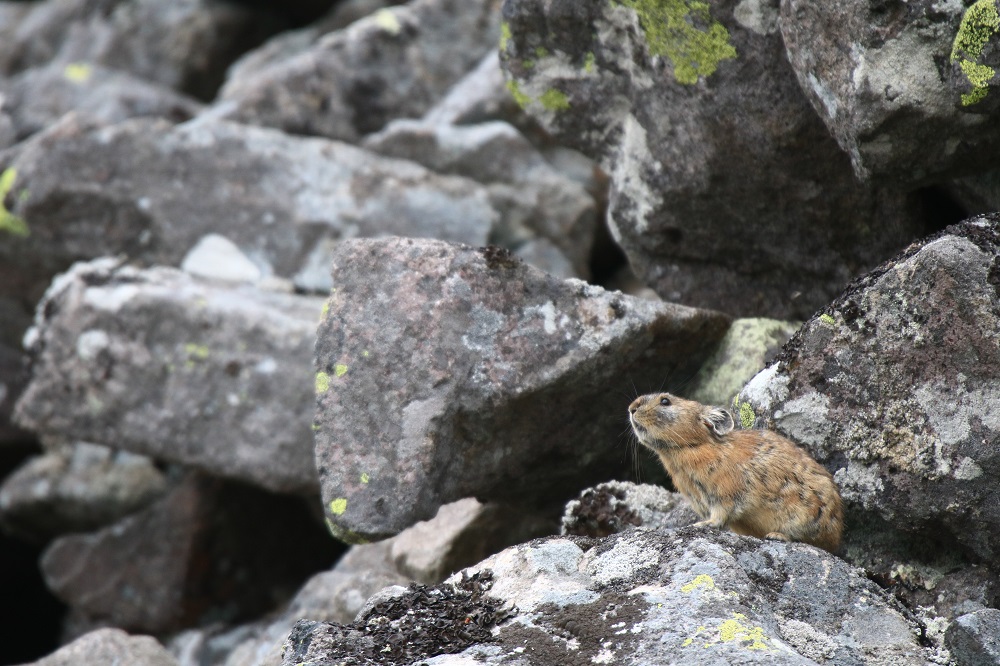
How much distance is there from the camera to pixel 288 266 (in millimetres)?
9047

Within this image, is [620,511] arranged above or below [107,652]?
above

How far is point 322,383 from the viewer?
614 centimetres

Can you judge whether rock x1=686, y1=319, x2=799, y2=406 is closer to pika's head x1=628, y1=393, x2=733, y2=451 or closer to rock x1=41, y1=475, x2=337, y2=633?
pika's head x1=628, y1=393, x2=733, y2=451

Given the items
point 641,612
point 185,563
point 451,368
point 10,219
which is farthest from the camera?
point 10,219

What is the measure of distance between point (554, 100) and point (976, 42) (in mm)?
3011

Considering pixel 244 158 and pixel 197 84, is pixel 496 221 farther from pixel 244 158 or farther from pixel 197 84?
pixel 197 84

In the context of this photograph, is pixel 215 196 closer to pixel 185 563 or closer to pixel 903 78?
pixel 185 563

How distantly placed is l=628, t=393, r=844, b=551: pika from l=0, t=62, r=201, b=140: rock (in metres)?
7.20

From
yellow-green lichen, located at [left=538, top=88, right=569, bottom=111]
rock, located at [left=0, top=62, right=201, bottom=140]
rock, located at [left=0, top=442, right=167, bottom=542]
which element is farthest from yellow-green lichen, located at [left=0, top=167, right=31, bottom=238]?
yellow-green lichen, located at [left=538, top=88, right=569, bottom=111]

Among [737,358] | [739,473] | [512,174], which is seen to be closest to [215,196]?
[512,174]

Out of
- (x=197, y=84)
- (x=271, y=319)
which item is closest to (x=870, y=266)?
(x=271, y=319)

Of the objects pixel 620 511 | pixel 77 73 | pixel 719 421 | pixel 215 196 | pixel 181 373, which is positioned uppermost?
pixel 719 421

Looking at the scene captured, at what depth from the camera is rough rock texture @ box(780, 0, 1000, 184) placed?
4.86 metres

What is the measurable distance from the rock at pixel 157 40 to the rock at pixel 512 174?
4.47m
